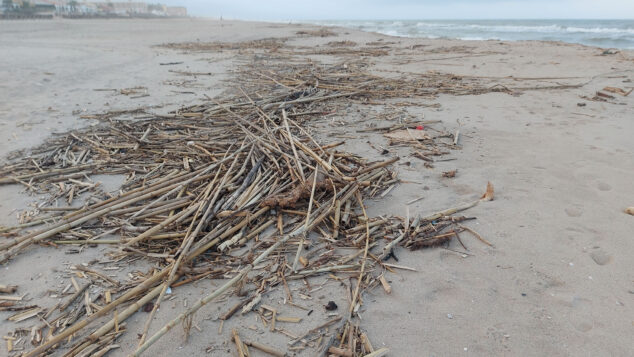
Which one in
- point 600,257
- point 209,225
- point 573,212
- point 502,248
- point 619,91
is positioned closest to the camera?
point 600,257

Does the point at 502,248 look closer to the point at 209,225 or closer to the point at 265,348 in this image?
the point at 265,348

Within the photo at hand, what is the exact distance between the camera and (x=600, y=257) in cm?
225

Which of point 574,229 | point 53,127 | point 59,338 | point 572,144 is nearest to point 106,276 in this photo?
point 59,338

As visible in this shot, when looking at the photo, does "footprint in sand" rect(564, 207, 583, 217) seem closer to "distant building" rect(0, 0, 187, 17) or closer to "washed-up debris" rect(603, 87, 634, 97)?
"washed-up debris" rect(603, 87, 634, 97)

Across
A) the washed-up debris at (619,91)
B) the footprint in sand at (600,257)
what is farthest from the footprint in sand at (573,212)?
the washed-up debris at (619,91)

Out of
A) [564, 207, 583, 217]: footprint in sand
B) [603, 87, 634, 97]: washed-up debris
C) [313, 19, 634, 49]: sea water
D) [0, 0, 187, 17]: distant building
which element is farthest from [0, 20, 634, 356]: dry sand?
[0, 0, 187, 17]: distant building

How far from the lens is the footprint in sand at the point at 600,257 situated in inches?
87.2

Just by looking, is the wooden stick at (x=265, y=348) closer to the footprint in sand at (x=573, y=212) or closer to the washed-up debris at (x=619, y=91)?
the footprint in sand at (x=573, y=212)

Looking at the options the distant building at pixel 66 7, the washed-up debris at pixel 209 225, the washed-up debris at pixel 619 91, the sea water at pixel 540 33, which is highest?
the distant building at pixel 66 7

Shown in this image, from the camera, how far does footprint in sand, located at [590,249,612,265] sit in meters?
2.22

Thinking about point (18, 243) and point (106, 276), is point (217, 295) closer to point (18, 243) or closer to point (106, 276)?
point (106, 276)

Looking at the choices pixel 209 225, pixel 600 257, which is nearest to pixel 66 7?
pixel 209 225

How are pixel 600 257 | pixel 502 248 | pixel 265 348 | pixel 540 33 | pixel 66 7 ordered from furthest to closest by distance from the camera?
pixel 66 7 → pixel 540 33 → pixel 502 248 → pixel 600 257 → pixel 265 348

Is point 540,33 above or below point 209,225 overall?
above
